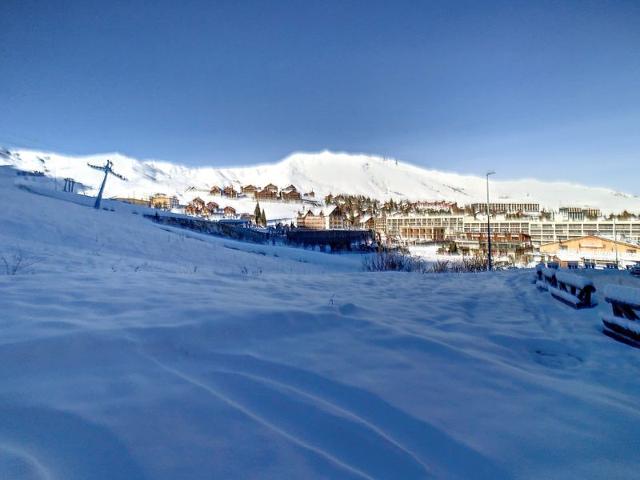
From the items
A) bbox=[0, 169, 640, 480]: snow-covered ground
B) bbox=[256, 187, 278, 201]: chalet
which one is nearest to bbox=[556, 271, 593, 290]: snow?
bbox=[0, 169, 640, 480]: snow-covered ground

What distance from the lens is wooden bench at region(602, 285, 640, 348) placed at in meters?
4.08

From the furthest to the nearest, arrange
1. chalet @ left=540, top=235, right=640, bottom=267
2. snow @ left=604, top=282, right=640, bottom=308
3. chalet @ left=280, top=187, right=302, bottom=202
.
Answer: chalet @ left=280, top=187, right=302, bottom=202
chalet @ left=540, top=235, right=640, bottom=267
snow @ left=604, top=282, right=640, bottom=308

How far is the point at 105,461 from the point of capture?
59.4 inches

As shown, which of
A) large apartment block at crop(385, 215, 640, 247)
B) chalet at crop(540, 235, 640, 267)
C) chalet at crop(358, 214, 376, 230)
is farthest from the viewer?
chalet at crop(358, 214, 376, 230)

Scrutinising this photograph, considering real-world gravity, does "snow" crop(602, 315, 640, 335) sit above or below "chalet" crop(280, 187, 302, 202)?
below

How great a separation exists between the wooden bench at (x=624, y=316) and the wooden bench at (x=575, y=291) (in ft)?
4.61

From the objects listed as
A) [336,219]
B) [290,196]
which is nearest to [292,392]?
[336,219]

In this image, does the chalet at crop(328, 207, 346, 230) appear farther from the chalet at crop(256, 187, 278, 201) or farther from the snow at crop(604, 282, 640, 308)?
the snow at crop(604, 282, 640, 308)

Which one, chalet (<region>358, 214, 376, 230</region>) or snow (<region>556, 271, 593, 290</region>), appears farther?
chalet (<region>358, 214, 376, 230</region>)

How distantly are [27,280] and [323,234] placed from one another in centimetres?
3740

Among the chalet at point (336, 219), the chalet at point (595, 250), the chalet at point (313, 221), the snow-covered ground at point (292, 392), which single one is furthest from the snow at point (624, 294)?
the chalet at point (336, 219)

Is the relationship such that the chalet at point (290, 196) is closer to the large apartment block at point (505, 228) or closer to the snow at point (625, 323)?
the large apartment block at point (505, 228)

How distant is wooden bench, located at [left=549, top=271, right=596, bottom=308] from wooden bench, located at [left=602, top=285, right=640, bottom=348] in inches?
55.3

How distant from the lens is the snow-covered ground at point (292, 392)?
1639 millimetres
